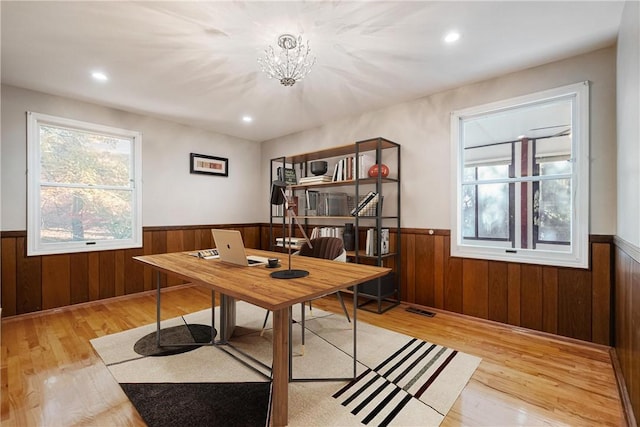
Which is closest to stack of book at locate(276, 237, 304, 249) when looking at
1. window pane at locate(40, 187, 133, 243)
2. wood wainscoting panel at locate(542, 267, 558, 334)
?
window pane at locate(40, 187, 133, 243)

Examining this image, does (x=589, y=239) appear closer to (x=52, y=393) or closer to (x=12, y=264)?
(x=52, y=393)

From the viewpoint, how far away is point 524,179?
2697mm

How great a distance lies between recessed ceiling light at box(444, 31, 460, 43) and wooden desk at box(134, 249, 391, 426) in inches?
69.2

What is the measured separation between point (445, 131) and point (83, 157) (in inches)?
163

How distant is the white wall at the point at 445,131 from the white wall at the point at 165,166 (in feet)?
4.47

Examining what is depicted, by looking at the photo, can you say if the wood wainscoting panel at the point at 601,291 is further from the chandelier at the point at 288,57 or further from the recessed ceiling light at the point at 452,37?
the chandelier at the point at 288,57

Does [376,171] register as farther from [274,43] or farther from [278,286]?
[278,286]

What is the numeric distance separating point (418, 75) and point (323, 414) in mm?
2796

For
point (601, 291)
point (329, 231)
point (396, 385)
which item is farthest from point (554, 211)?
point (329, 231)

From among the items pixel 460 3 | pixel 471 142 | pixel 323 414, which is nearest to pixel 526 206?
pixel 471 142

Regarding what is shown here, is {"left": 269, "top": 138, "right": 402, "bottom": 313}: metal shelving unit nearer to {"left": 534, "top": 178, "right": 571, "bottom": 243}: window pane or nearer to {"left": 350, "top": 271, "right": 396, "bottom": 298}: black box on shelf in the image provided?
{"left": 350, "top": 271, "right": 396, "bottom": 298}: black box on shelf

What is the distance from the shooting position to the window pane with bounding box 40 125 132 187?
3.18 meters

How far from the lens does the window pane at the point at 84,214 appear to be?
125 inches

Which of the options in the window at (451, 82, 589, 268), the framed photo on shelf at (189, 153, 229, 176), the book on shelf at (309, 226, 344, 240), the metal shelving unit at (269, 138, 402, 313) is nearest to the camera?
the window at (451, 82, 589, 268)
